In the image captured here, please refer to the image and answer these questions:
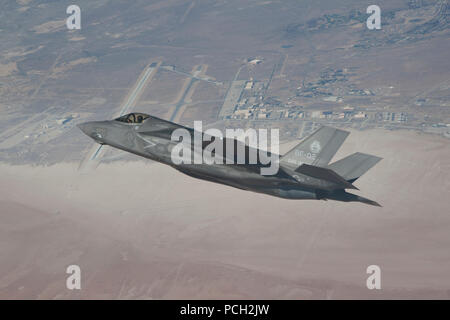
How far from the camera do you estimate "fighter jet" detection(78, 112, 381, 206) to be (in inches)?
1097

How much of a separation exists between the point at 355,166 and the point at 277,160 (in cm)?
500

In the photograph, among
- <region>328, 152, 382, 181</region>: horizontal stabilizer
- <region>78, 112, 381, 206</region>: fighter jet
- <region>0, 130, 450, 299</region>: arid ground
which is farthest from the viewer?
<region>0, 130, 450, 299</region>: arid ground

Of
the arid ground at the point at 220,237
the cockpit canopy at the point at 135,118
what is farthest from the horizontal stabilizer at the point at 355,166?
the arid ground at the point at 220,237

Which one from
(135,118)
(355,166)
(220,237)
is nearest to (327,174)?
(355,166)

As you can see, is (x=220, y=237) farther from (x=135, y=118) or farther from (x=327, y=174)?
(x=327, y=174)

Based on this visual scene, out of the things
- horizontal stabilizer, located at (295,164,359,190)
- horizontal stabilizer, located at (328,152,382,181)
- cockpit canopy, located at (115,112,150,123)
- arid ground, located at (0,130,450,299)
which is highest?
cockpit canopy, located at (115,112,150,123)

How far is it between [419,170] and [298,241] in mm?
23829

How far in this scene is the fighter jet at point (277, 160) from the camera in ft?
91.5

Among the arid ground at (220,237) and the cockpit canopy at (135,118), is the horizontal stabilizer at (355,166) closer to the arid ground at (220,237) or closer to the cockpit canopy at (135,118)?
the cockpit canopy at (135,118)

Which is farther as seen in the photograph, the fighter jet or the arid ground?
the arid ground

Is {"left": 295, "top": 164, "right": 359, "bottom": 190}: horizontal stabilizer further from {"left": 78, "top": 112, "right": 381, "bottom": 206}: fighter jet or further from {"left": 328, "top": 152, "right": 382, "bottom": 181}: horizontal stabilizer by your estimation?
{"left": 328, "top": 152, "right": 382, "bottom": 181}: horizontal stabilizer

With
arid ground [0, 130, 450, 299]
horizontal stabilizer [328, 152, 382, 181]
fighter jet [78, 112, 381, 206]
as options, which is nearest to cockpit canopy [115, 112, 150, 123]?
fighter jet [78, 112, 381, 206]

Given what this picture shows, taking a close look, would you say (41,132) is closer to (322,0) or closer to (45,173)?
(45,173)

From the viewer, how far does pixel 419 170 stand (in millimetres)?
63125
